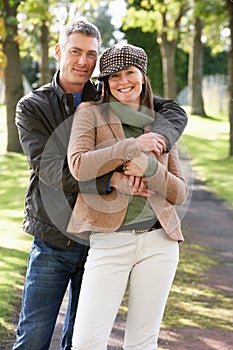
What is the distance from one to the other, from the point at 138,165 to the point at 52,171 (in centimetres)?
46

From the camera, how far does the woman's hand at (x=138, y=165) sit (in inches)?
130

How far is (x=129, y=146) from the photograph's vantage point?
3.29 m

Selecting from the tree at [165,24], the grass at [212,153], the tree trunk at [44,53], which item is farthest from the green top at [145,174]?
the tree at [165,24]

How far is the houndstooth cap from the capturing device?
339 centimetres

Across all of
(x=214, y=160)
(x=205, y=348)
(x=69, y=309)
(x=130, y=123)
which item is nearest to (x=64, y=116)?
(x=130, y=123)

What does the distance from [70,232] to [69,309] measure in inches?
29.4

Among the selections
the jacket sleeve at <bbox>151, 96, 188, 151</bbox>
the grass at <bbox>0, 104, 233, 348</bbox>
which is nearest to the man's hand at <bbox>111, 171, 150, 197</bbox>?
the jacket sleeve at <bbox>151, 96, 188, 151</bbox>

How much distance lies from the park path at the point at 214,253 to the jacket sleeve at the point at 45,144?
2.09 metres

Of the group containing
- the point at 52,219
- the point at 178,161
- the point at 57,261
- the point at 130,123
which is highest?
the point at 130,123

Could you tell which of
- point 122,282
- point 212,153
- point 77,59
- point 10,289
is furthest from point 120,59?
point 212,153

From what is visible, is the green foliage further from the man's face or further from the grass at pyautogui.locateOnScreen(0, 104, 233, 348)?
the man's face

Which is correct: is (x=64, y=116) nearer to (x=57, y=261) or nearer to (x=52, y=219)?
(x=52, y=219)

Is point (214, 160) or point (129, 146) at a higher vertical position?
point (129, 146)

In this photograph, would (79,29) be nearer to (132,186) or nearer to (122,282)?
(132,186)
